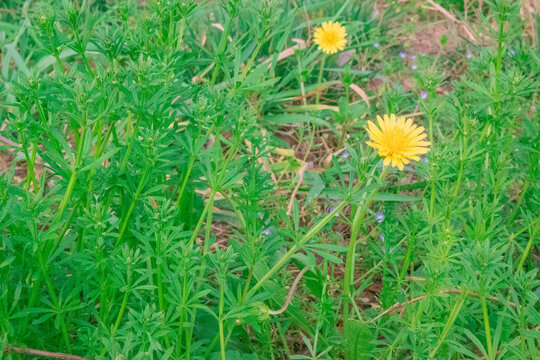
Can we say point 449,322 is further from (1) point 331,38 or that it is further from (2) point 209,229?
(1) point 331,38

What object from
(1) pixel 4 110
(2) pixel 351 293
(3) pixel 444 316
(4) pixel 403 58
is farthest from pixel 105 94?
(4) pixel 403 58

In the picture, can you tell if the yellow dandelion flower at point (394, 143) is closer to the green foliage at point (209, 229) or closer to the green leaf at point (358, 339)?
the green foliage at point (209, 229)

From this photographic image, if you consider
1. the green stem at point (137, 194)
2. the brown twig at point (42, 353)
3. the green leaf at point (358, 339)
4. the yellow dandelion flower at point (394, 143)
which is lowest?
the green leaf at point (358, 339)

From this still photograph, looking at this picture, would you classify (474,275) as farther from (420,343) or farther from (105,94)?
(105,94)

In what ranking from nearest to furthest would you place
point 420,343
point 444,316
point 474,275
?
point 474,275 < point 420,343 < point 444,316

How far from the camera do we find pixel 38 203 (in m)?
1.45

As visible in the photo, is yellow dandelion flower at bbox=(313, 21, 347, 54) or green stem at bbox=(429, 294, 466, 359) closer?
green stem at bbox=(429, 294, 466, 359)

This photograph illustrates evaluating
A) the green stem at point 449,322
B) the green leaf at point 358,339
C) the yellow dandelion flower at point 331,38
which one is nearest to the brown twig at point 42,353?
the green leaf at point 358,339

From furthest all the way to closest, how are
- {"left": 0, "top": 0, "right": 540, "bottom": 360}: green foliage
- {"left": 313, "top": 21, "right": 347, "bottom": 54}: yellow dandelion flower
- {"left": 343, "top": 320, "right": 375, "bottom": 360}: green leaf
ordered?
1. {"left": 313, "top": 21, "right": 347, "bottom": 54}: yellow dandelion flower
2. {"left": 343, "top": 320, "right": 375, "bottom": 360}: green leaf
3. {"left": 0, "top": 0, "right": 540, "bottom": 360}: green foliage

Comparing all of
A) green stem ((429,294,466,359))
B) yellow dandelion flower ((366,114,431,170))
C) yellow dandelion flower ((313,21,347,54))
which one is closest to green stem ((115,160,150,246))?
yellow dandelion flower ((366,114,431,170))

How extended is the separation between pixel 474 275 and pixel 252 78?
3.08ft

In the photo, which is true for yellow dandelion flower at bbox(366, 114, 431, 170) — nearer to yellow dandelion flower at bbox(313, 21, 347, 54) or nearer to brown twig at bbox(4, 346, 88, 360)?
brown twig at bbox(4, 346, 88, 360)

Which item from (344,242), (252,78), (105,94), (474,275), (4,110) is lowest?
(344,242)

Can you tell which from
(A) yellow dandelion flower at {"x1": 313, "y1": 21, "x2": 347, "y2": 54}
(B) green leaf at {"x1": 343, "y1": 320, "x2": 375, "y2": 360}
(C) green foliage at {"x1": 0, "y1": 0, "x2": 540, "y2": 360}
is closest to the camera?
(C) green foliage at {"x1": 0, "y1": 0, "x2": 540, "y2": 360}
